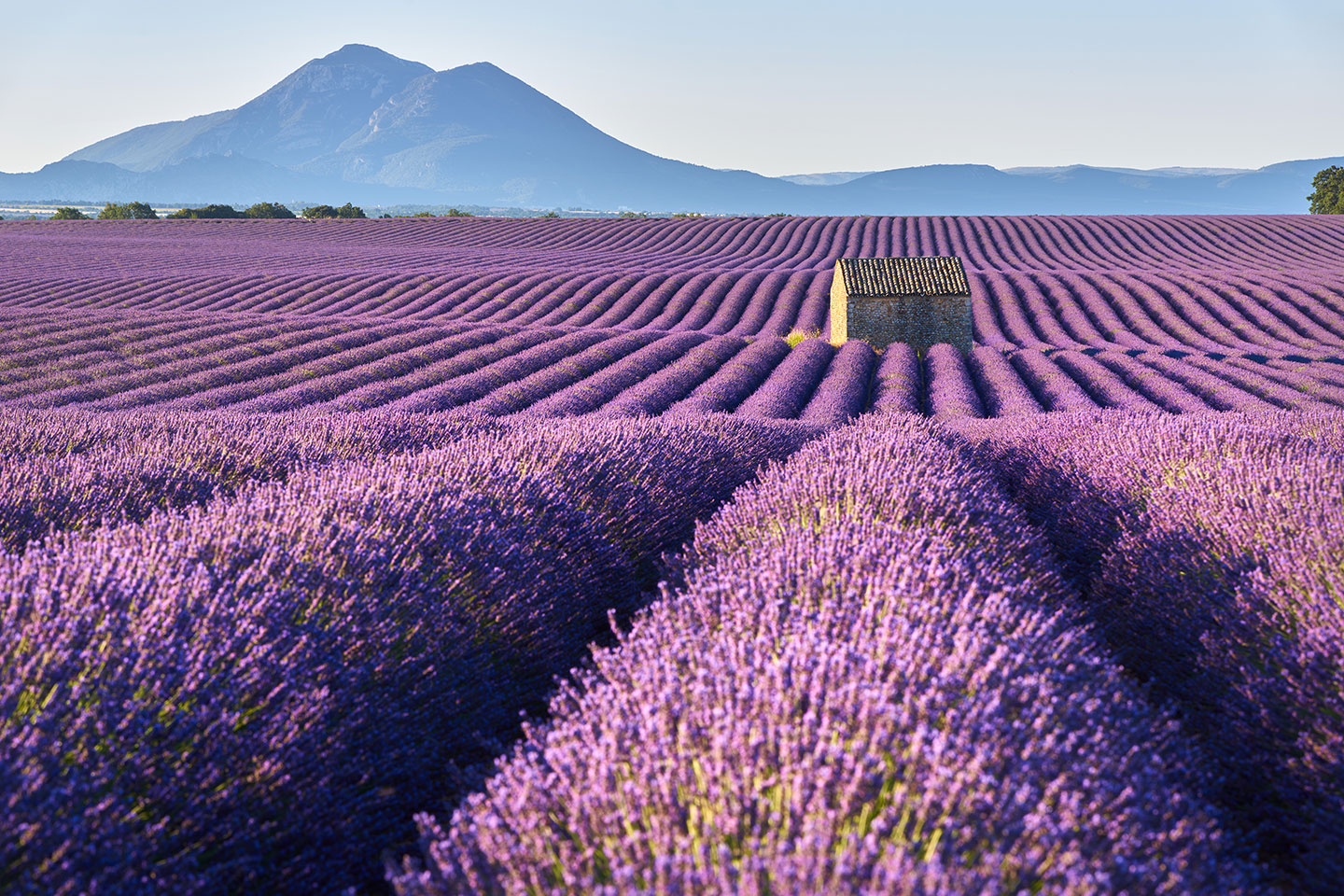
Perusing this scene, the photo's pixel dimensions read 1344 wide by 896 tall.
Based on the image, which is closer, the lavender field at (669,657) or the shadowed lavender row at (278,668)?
the lavender field at (669,657)

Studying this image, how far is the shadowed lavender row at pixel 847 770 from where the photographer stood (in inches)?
59.8

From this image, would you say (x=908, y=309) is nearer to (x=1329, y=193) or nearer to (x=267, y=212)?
(x=267, y=212)

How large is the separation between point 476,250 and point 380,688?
44940 millimetres

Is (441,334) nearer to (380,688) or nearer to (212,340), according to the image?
(212,340)

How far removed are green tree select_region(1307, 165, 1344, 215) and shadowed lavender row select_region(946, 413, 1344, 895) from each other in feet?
235

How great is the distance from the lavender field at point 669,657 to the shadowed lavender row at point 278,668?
0.01 metres

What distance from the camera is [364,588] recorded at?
114 inches

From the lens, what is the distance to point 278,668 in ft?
7.66

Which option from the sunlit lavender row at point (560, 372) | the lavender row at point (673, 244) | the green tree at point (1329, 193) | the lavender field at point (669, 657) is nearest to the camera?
the lavender field at point (669, 657)

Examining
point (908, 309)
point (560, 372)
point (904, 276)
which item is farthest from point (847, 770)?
point (904, 276)

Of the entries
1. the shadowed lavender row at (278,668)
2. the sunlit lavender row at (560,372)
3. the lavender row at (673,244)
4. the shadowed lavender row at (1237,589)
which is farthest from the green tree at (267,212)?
the shadowed lavender row at (1237,589)

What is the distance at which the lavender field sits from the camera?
1.66 metres

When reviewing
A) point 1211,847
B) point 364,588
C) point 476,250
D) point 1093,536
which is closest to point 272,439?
point 364,588

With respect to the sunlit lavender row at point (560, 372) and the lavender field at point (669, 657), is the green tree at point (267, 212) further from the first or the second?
the lavender field at point (669, 657)
